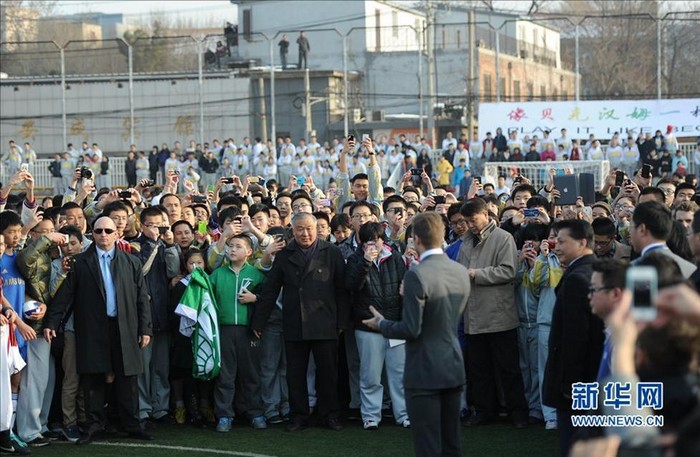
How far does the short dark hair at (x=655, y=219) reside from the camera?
6.49 m

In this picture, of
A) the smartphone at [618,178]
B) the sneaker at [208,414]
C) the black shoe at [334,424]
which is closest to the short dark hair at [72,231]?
the sneaker at [208,414]

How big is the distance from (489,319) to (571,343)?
10.6 ft

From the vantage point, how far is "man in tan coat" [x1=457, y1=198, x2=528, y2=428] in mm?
9734

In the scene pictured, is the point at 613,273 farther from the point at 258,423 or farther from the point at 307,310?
the point at 258,423

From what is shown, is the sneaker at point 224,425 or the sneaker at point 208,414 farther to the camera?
the sneaker at point 208,414

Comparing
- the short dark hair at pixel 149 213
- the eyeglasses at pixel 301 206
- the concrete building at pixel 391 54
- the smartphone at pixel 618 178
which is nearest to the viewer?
the short dark hair at pixel 149 213

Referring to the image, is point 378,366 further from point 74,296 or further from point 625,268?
point 625,268

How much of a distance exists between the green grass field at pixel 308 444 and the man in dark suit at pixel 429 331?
2.33 metres

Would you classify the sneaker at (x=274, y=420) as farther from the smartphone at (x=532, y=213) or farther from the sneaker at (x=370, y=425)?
the smartphone at (x=532, y=213)

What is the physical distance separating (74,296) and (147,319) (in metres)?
0.66

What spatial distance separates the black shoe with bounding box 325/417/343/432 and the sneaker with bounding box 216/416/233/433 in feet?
2.98

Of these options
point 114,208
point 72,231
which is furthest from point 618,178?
point 72,231

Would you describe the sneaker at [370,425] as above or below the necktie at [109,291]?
below

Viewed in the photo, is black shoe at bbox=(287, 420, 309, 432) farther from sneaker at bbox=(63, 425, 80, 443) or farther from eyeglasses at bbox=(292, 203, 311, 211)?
eyeglasses at bbox=(292, 203, 311, 211)
